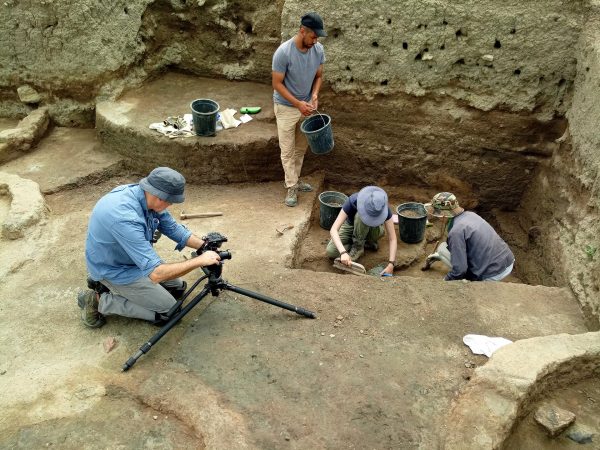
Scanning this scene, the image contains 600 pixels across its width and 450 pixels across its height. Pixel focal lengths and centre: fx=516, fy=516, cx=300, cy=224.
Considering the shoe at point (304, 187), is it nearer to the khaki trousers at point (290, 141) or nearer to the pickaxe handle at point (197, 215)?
the khaki trousers at point (290, 141)

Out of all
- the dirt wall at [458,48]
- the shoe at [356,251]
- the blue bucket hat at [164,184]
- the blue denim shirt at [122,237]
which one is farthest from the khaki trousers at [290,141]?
the blue bucket hat at [164,184]

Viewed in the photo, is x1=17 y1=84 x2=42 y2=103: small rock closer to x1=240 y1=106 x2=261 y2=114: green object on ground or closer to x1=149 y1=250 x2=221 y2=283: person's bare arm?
x1=240 y1=106 x2=261 y2=114: green object on ground

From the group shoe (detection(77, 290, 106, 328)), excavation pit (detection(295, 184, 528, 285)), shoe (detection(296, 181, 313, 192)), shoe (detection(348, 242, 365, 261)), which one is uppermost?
shoe (detection(77, 290, 106, 328))

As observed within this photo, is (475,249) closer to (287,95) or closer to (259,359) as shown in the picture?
(259,359)

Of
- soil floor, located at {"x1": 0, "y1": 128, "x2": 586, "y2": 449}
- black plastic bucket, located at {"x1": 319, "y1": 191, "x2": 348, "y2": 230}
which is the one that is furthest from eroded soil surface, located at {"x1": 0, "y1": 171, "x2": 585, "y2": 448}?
black plastic bucket, located at {"x1": 319, "y1": 191, "x2": 348, "y2": 230}

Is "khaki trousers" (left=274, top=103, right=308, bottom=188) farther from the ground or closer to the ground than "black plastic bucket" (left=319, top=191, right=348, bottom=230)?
farther from the ground

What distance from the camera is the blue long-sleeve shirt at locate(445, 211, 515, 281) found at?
4926 mm

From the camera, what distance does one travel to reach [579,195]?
5.10 metres

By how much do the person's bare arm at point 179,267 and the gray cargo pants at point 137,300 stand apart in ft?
1.08

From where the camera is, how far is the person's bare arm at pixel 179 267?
376cm

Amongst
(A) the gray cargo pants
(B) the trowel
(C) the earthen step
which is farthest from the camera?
(C) the earthen step

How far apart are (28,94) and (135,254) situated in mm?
4834

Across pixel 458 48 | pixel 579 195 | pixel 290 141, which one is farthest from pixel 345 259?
pixel 458 48

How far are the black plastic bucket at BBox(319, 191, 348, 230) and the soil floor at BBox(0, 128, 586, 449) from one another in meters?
1.12
